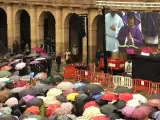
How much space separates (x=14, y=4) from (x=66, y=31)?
671 cm

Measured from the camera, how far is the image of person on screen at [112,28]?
123 ft

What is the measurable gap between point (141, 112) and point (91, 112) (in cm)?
233

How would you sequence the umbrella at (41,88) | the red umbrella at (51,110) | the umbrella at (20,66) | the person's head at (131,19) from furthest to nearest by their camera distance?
the umbrella at (20,66)
the person's head at (131,19)
the umbrella at (41,88)
the red umbrella at (51,110)

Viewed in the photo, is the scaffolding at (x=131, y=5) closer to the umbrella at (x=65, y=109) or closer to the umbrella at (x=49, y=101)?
the umbrella at (x=49, y=101)

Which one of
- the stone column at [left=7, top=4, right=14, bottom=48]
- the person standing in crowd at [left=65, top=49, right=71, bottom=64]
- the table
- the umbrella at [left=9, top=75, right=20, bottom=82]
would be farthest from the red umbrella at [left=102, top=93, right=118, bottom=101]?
the stone column at [left=7, top=4, right=14, bottom=48]

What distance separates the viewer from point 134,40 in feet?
121

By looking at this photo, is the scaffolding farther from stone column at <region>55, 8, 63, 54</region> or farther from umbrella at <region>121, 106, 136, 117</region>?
umbrella at <region>121, 106, 136, 117</region>

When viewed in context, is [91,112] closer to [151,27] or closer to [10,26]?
[151,27]

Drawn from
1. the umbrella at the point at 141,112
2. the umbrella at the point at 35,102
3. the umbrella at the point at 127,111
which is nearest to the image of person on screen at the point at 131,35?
the umbrella at the point at 35,102

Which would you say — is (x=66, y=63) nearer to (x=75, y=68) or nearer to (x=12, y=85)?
(x=75, y=68)

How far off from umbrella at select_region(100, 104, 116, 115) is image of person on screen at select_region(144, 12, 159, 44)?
10450 mm

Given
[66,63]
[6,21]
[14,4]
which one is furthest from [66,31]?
[6,21]

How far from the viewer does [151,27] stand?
3566 cm

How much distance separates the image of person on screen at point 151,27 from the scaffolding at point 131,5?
1.90ft
